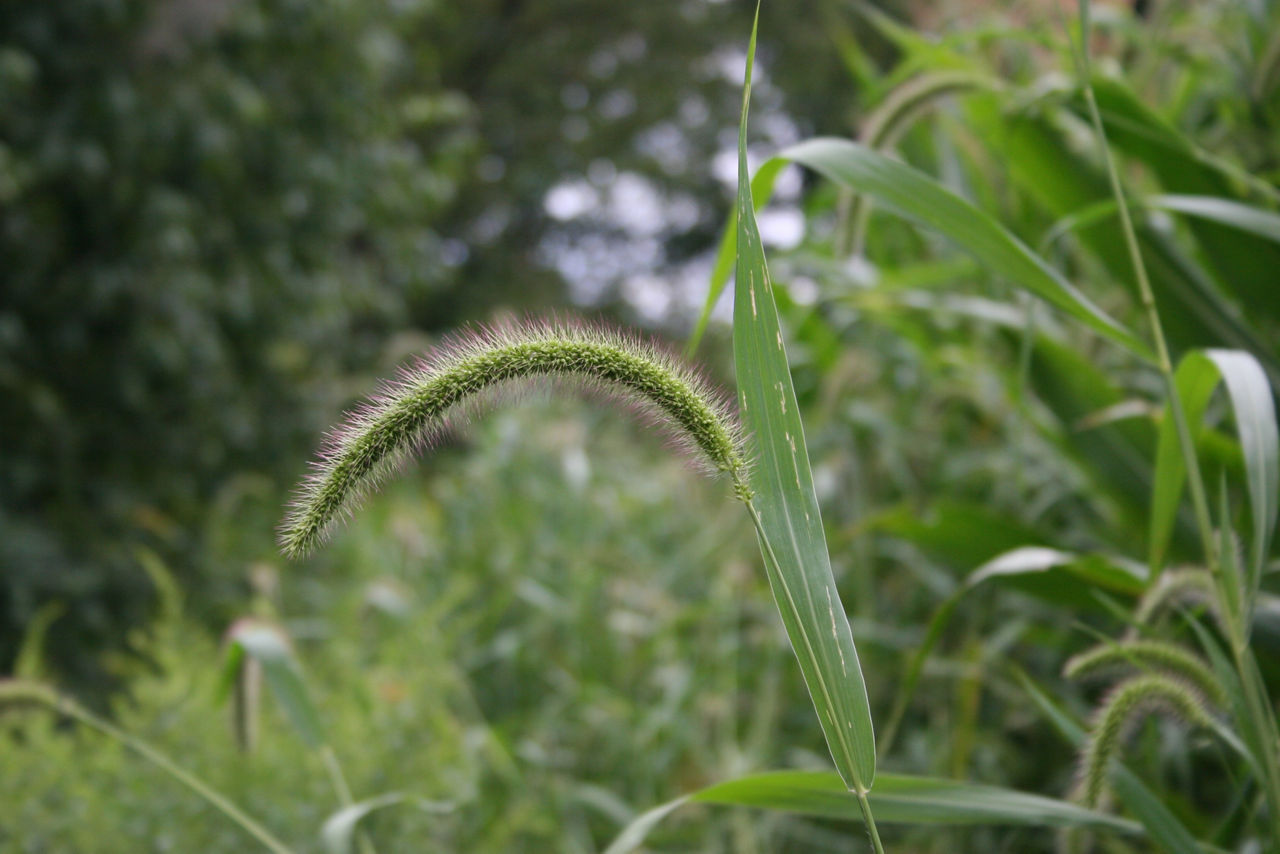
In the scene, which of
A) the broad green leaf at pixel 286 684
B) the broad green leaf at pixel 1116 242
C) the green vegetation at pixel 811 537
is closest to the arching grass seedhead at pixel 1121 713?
the green vegetation at pixel 811 537

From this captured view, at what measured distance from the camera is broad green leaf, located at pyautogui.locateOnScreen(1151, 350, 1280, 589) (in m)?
0.85

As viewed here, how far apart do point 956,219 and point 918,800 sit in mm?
621

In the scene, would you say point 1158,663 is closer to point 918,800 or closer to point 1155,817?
point 1155,817

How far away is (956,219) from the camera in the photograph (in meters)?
0.95

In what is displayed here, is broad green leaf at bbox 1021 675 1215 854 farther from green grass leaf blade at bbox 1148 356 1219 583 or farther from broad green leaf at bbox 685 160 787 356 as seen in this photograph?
broad green leaf at bbox 685 160 787 356

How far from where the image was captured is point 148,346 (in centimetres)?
315

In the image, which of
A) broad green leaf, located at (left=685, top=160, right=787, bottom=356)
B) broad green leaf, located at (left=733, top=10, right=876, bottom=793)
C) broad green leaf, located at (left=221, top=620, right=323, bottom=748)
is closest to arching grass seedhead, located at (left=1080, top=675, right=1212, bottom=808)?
broad green leaf, located at (left=733, top=10, right=876, bottom=793)

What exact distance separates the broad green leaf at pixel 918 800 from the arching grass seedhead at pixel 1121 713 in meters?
→ 0.03

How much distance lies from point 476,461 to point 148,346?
1259 mm

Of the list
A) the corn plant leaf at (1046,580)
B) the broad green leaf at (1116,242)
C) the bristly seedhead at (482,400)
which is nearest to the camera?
the bristly seedhead at (482,400)

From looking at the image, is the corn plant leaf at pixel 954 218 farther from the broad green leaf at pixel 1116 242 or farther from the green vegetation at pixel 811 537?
the broad green leaf at pixel 1116 242

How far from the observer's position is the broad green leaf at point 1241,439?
0.85m

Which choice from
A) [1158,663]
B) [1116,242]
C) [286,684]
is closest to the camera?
[1158,663]

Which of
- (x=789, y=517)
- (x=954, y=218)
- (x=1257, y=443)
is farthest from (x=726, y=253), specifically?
(x=1257, y=443)
